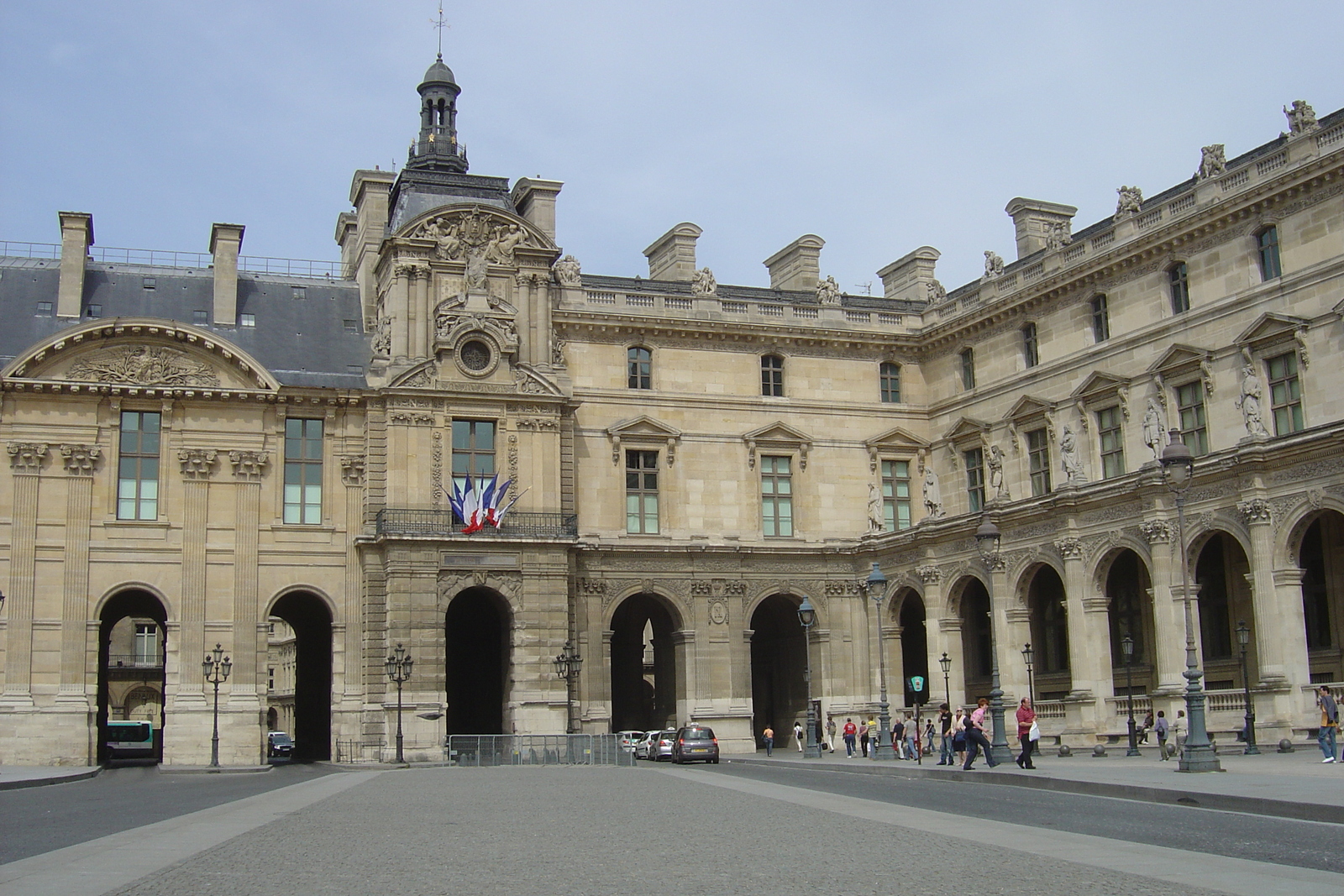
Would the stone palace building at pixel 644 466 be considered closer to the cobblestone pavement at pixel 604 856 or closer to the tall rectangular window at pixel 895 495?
the tall rectangular window at pixel 895 495

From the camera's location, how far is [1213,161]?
4356 cm

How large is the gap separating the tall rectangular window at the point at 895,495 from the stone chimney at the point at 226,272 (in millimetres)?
24740

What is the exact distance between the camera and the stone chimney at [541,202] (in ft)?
183

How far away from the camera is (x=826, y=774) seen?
36.0 metres

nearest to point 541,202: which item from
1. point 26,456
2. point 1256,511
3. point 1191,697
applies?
point 26,456

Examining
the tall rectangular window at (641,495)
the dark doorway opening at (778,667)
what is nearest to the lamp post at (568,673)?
the tall rectangular window at (641,495)

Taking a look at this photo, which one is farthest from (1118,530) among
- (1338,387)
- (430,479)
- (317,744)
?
(317,744)

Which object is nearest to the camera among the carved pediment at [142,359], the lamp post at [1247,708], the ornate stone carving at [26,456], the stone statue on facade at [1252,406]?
the lamp post at [1247,708]

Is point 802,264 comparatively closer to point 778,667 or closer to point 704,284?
point 704,284

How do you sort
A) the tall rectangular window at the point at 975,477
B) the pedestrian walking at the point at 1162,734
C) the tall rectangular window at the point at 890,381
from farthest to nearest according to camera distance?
the tall rectangular window at the point at 890,381 < the tall rectangular window at the point at 975,477 < the pedestrian walking at the point at 1162,734

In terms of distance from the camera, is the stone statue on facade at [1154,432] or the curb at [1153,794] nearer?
the curb at [1153,794]

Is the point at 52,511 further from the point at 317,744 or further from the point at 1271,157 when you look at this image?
the point at 1271,157

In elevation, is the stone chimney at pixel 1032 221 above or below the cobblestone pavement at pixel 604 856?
above

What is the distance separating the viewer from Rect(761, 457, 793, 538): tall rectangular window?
181 ft
